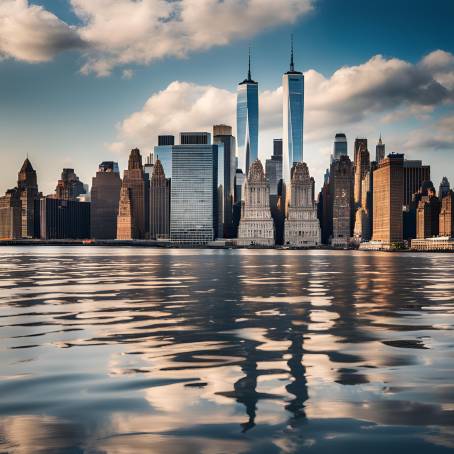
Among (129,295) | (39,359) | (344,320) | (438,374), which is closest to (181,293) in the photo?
(129,295)

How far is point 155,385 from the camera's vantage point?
21922mm

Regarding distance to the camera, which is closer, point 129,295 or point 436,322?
point 436,322

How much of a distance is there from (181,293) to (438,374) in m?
41.4

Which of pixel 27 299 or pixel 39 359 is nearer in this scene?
pixel 39 359

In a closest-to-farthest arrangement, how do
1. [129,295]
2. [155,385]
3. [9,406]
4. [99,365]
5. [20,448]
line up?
[20,448], [9,406], [155,385], [99,365], [129,295]

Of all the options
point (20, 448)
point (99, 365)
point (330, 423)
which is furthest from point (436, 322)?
point (20, 448)

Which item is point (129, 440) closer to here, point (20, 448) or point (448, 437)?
point (20, 448)

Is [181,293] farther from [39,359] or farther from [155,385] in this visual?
[155,385]

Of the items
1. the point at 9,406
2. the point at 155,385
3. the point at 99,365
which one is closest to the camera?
the point at 9,406

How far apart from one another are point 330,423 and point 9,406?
8625mm

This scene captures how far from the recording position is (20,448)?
15.3 metres

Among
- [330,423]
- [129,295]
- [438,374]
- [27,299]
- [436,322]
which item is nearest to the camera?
[330,423]

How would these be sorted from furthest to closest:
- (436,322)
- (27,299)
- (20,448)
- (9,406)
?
(27,299)
(436,322)
(9,406)
(20,448)

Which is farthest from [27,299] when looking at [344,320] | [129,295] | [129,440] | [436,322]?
[129,440]
